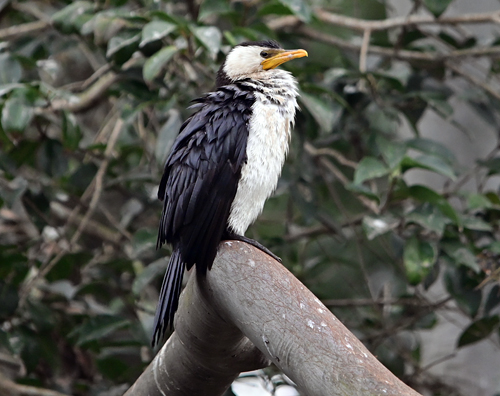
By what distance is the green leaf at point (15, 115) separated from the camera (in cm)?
237

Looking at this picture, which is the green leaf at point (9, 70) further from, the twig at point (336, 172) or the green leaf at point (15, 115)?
the twig at point (336, 172)

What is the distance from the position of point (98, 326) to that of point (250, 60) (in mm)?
1207

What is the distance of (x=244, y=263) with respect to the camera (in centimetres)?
170

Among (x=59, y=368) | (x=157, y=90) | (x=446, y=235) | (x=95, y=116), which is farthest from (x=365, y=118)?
(x=95, y=116)

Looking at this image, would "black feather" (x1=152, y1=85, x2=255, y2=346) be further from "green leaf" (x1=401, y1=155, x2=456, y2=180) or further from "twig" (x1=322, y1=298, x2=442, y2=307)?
"twig" (x1=322, y1=298, x2=442, y2=307)

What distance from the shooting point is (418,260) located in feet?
8.02

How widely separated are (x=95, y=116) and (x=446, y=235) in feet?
8.98

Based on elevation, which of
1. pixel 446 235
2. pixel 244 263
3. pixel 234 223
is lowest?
pixel 446 235

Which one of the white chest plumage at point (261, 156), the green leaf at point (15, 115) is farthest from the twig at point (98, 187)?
the white chest plumage at point (261, 156)

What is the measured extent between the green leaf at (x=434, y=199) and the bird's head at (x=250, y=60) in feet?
2.24

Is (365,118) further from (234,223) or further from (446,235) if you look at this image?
(234,223)

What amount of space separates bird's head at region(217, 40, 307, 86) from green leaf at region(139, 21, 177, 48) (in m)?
0.26

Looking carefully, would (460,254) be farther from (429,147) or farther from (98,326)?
(98,326)

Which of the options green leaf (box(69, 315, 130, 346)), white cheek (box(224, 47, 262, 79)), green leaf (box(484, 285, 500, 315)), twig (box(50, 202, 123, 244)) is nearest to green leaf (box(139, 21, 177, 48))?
white cheek (box(224, 47, 262, 79))
